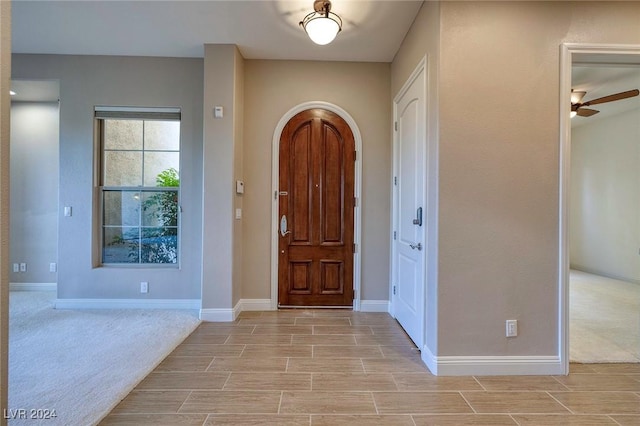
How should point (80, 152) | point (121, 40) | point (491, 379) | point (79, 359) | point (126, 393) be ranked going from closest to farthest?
point (126, 393) → point (491, 379) → point (79, 359) → point (121, 40) → point (80, 152)

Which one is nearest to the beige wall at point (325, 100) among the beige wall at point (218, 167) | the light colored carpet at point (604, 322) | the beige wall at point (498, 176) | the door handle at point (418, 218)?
the beige wall at point (218, 167)

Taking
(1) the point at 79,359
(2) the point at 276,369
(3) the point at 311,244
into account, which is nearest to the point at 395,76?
(3) the point at 311,244

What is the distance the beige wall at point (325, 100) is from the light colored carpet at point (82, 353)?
3.53ft

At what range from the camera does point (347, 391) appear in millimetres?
2162

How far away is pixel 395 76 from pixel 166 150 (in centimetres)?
282

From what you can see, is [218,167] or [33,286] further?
[33,286]

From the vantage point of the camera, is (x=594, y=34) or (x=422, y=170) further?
(x=422, y=170)

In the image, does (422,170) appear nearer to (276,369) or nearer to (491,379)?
(491,379)

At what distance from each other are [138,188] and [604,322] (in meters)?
5.37

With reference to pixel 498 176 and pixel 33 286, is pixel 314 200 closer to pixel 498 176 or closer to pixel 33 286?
pixel 498 176

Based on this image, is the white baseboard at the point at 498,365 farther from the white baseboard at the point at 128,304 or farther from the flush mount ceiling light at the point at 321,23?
the white baseboard at the point at 128,304

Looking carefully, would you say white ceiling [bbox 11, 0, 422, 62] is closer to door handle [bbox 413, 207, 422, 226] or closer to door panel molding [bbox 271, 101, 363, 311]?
door panel molding [bbox 271, 101, 363, 311]

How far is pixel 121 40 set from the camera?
136 inches

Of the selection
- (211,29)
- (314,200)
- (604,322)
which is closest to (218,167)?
(314,200)
